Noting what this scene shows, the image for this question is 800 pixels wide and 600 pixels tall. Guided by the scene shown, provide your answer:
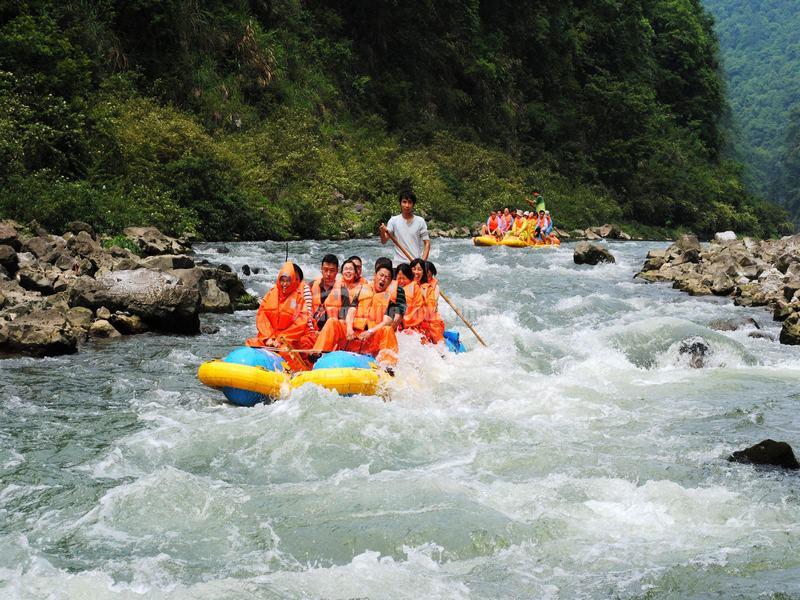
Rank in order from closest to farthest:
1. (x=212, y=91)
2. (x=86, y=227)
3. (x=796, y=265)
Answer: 1. (x=86, y=227)
2. (x=796, y=265)
3. (x=212, y=91)

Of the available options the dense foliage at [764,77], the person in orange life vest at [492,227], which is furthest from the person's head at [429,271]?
the dense foliage at [764,77]

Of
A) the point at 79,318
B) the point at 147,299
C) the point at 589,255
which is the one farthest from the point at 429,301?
the point at 589,255

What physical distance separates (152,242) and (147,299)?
5.18 meters

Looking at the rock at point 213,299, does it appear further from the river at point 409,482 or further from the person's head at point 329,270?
the person's head at point 329,270

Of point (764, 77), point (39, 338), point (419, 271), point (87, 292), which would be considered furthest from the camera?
point (764, 77)

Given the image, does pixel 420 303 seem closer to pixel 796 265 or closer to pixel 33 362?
pixel 33 362

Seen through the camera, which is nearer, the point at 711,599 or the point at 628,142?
the point at 711,599

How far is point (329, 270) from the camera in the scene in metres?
8.18

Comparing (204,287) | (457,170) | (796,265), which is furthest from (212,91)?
(796,265)

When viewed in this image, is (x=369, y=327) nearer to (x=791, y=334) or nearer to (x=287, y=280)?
(x=287, y=280)

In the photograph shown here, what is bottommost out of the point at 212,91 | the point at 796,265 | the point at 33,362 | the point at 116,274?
the point at 33,362

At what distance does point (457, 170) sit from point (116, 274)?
71.0 ft

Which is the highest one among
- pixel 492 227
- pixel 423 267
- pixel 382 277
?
pixel 492 227

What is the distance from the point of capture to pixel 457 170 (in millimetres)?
31312
